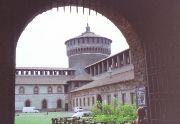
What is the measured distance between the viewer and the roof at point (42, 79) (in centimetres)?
6562

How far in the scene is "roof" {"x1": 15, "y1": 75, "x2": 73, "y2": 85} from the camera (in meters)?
65.6

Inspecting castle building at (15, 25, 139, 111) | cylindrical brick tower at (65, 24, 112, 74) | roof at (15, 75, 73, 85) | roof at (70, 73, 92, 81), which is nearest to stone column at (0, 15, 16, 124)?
castle building at (15, 25, 139, 111)

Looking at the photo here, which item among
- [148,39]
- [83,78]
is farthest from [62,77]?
[148,39]

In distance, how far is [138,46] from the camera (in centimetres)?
898

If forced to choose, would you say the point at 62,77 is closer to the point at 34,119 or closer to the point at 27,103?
the point at 27,103

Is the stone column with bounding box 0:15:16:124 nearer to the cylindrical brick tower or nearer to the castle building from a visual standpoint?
the castle building

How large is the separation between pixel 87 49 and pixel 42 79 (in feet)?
38.6

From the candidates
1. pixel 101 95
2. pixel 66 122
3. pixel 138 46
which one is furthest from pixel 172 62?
pixel 101 95

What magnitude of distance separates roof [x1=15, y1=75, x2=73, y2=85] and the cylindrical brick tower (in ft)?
12.2

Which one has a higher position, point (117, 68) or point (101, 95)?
point (117, 68)

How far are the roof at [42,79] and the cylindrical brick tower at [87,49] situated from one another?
3.71m

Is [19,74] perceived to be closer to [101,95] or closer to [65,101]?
[65,101]

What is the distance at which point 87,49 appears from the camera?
6725cm

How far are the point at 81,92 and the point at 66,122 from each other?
104ft
